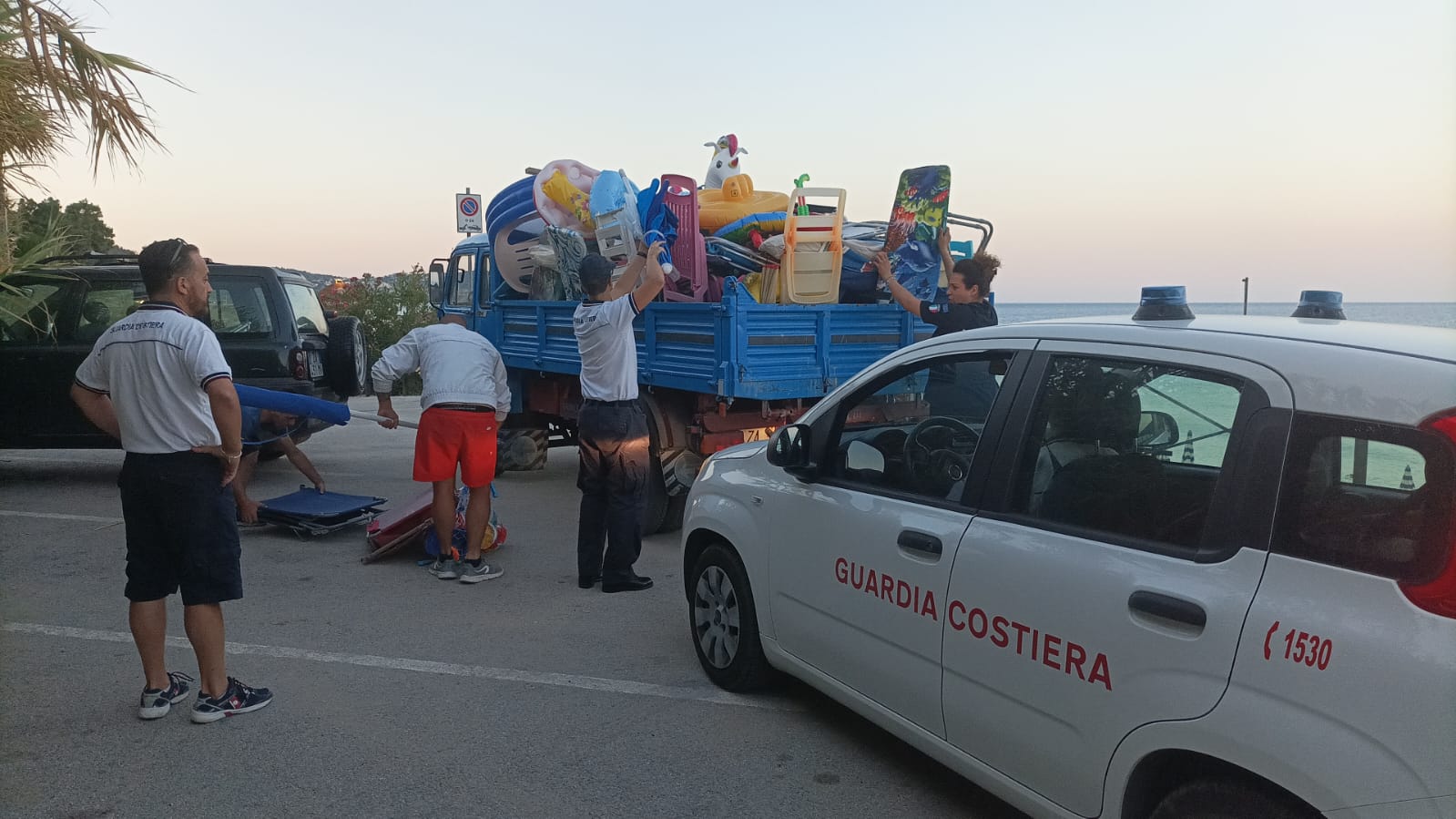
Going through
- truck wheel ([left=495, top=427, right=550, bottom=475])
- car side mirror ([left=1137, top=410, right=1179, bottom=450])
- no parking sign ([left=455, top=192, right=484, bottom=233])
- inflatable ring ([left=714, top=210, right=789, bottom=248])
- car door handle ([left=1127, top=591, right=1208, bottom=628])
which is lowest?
truck wheel ([left=495, top=427, right=550, bottom=475])

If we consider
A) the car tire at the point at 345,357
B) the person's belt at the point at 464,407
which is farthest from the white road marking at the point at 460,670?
the car tire at the point at 345,357

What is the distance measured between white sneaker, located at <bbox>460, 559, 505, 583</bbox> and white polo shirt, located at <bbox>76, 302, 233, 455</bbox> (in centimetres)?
245

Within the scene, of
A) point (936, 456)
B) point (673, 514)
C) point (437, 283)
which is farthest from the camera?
point (437, 283)

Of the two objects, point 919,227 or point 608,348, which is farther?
point 919,227

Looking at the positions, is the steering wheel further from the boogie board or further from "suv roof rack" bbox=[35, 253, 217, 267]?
"suv roof rack" bbox=[35, 253, 217, 267]

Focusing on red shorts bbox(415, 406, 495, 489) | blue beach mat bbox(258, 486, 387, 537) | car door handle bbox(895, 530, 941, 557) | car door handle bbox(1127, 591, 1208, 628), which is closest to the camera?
car door handle bbox(1127, 591, 1208, 628)

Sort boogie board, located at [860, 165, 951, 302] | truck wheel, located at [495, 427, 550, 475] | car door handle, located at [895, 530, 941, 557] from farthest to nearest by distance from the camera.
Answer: truck wheel, located at [495, 427, 550, 475], boogie board, located at [860, 165, 951, 302], car door handle, located at [895, 530, 941, 557]

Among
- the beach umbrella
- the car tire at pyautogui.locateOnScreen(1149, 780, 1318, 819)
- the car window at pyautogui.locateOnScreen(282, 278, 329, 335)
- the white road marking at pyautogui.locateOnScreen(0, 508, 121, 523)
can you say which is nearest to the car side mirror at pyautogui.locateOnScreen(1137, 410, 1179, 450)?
the car tire at pyautogui.locateOnScreen(1149, 780, 1318, 819)

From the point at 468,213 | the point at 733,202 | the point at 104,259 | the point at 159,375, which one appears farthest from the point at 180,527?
the point at 468,213

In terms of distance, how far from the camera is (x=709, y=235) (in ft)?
24.8

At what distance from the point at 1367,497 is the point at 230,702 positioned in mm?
4064

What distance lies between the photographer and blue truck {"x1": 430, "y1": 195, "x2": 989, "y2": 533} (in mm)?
6410

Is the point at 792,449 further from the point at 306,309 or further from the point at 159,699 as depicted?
the point at 306,309

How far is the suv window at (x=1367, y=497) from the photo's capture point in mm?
1904
